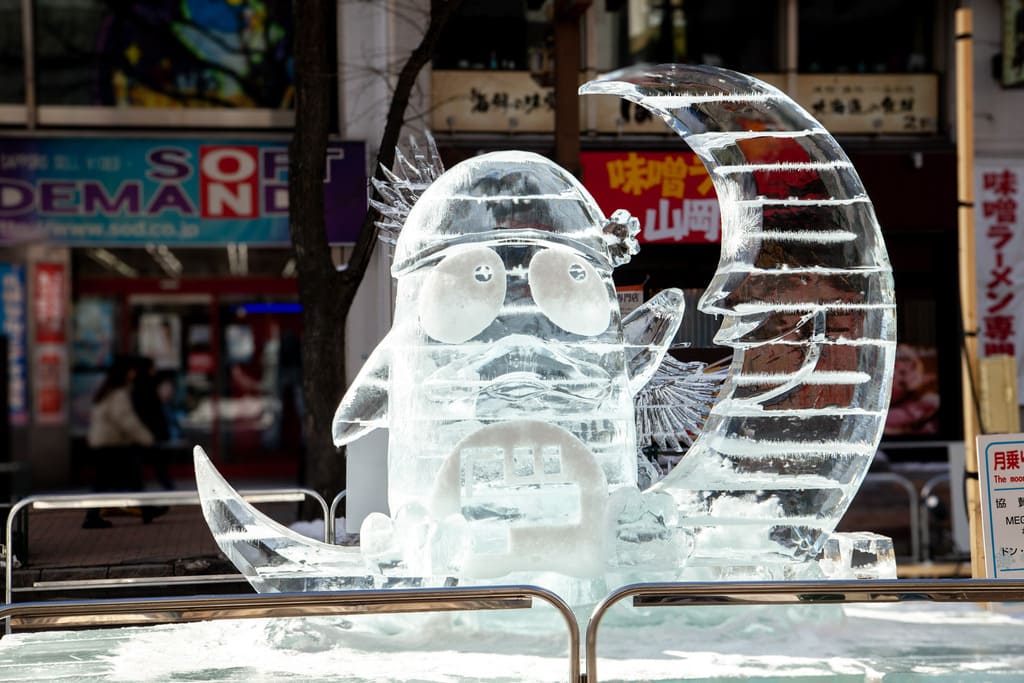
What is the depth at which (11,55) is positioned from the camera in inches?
513

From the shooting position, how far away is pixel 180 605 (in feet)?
12.6

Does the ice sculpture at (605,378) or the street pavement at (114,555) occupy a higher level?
the ice sculpture at (605,378)

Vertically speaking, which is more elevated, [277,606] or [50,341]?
[50,341]

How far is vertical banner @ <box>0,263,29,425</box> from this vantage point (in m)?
13.5

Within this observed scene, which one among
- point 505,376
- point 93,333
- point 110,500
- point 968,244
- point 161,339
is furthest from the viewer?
point 161,339

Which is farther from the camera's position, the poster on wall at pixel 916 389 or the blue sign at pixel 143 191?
the poster on wall at pixel 916 389

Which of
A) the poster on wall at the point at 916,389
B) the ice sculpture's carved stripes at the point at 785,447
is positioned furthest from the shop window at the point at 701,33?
the ice sculpture's carved stripes at the point at 785,447

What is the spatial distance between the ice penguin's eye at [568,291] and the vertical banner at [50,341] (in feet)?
31.8

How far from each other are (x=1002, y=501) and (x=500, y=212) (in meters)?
2.71

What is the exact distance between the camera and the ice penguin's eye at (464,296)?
5.47m

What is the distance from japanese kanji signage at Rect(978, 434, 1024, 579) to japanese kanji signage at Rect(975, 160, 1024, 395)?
8088 millimetres

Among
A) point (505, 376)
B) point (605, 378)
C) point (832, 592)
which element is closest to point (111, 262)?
point (505, 376)

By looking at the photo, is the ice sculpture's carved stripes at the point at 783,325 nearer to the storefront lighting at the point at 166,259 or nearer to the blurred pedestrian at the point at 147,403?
the blurred pedestrian at the point at 147,403

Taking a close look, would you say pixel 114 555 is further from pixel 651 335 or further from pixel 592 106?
pixel 592 106
